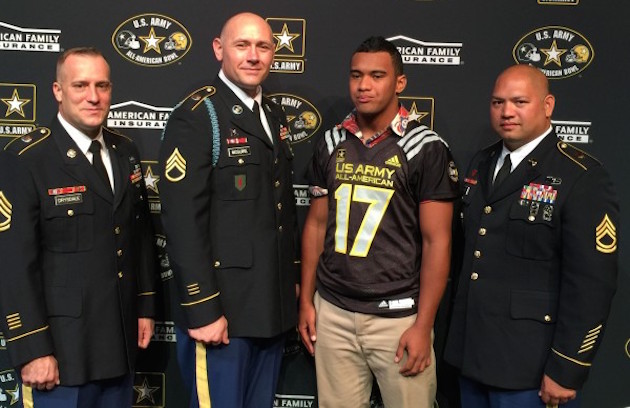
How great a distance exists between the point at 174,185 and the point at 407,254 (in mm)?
897

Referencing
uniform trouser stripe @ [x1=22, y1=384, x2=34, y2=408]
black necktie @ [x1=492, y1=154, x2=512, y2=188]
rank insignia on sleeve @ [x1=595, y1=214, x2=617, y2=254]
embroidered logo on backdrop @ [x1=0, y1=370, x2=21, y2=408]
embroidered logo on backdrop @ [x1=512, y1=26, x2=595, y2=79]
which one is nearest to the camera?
rank insignia on sleeve @ [x1=595, y1=214, x2=617, y2=254]

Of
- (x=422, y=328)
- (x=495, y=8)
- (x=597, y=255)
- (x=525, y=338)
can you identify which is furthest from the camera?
(x=495, y=8)

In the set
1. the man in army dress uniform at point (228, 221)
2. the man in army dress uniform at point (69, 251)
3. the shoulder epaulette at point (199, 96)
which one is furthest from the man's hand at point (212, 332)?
the shoulder epaulette at point (199, 96)

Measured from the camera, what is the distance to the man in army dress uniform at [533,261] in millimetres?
1907

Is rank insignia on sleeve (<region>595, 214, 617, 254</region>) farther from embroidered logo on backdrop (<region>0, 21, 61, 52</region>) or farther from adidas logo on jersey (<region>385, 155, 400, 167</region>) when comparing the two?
embroidered logo on backdrop (<region>0, 21, 61, 52</region>)

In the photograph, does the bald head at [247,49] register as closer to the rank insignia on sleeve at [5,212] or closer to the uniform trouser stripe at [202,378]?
the rank insignia on sleeve at [5,212]

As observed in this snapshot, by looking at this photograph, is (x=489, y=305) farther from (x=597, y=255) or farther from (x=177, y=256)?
(x=177, y=256)

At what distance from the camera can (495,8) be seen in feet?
8.84

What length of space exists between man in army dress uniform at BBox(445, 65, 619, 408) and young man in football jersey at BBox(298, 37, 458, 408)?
0.48ft

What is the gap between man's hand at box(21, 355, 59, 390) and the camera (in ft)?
6.28

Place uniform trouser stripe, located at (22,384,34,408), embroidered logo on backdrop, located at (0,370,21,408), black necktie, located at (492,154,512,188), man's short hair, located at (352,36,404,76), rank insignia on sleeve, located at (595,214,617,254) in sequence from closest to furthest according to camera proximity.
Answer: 1. rank insignia on sleeve, located at (595,214,617,254)
2. uniform trouser stripe, located at (22,384,34,408)
3. black necktie, located at (492,154,512,188)
4. man's short hair, located at (352,36,404,76)
5. embroidered logo on backdrop, located at (0,370,21,408)

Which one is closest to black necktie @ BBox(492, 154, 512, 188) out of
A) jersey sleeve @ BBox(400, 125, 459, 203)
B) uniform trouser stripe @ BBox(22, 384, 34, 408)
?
jersey sleeve @ BBox(400, 125, 459, 203)

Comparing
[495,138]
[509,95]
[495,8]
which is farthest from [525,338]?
[495,8]

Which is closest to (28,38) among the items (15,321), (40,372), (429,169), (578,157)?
(15,321)
